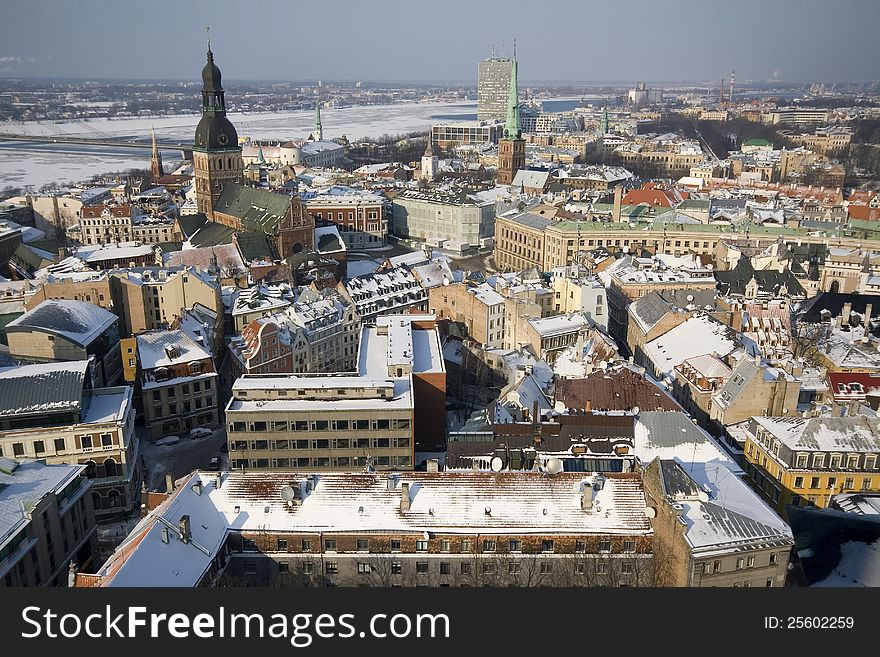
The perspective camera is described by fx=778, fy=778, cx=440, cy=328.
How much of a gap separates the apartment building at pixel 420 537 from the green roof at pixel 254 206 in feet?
155

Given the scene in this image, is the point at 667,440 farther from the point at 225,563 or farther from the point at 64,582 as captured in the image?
the point at 64,582

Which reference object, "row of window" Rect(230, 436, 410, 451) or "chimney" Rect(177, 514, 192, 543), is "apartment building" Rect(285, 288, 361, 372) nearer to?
"row of window" Rect(230, 436, 410, 451)

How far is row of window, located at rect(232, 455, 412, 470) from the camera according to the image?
3278 centimetres

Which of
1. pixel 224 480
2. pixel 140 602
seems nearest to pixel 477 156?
pixel 224 480

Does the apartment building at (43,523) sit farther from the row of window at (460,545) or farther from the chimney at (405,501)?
the chimney at (405,501)

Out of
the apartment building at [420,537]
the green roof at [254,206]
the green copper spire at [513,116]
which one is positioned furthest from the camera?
the green copper spire at [513,116]

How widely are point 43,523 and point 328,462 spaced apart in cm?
1109

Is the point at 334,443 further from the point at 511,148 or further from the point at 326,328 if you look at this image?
the point at 511,148


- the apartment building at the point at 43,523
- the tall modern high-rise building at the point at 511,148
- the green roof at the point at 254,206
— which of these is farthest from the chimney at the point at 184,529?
the tall modern high-rise building at the point at 511,148

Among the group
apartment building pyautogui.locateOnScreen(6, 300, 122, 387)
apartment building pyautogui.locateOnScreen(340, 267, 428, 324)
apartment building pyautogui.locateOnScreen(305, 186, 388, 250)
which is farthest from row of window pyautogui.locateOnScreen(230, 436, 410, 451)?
apartment building pyautogui.locateOnScreen(305, 186, 388, 250)

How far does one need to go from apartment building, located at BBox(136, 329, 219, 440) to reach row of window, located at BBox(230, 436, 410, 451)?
9893 mm

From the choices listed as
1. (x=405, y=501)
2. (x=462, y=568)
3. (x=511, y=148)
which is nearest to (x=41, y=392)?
(x=405, y=501)

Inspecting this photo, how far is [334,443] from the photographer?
108 ft

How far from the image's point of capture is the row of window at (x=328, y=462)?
108 feet
